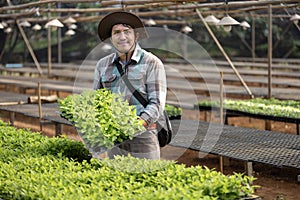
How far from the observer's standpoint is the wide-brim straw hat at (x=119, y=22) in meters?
4.02

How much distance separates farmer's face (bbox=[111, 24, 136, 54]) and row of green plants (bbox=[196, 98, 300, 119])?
14.8 feet

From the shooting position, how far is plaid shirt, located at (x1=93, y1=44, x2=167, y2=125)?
391 cm

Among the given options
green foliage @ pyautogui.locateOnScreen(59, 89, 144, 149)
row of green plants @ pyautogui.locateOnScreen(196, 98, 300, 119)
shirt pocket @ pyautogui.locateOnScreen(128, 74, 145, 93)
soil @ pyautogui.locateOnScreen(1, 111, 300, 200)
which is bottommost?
soil @ pyautogui.locateOnScreen(1, 111, 300, 200)

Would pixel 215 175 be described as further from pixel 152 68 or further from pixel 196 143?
pixel 196 143

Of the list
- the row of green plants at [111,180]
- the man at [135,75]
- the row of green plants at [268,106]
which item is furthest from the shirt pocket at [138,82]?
the row of green plants at [268,106]

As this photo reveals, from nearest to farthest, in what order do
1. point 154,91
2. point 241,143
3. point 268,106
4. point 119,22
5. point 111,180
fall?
point 111,180 < point 154,91 < point 119,22 < point 241,143 < point 268,106

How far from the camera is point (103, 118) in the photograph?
377 cm

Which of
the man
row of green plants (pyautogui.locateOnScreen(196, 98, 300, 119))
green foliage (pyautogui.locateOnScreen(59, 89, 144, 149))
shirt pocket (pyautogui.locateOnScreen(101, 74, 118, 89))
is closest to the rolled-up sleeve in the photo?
the man

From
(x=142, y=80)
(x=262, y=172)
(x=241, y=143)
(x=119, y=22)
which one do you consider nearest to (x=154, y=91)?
(x=142, y=80)

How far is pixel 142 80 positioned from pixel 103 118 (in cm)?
39

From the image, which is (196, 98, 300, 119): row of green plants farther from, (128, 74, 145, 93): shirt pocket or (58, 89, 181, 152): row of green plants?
(58, 89, 181, 152): row of green plants

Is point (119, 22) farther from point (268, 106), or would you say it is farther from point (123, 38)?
point (268, 106)

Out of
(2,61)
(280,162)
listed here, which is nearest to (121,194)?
(280,162)

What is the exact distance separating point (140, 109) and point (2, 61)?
21681mm
